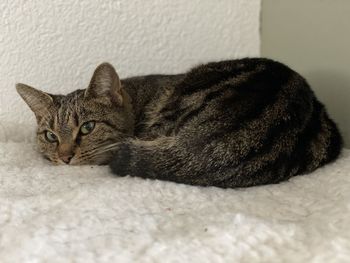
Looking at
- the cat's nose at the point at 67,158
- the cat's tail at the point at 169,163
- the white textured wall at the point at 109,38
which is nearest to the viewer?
the cat's tail at the point at 169,163

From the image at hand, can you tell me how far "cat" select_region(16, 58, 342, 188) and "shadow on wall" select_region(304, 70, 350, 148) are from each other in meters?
0.17

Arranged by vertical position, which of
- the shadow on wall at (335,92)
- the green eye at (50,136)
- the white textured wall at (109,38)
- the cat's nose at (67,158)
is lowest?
the cat's nose at (67,158)

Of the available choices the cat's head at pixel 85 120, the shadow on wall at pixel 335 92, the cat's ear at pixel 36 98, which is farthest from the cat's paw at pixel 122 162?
the shadow on wall at pixel 335 92

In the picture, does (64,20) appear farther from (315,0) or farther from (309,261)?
(309,261)

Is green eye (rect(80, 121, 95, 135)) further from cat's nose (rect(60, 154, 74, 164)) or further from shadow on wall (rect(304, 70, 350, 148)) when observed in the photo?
shadow on wall (rect(304, 70, 350, 148))

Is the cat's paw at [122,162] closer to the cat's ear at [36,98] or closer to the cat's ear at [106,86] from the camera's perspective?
the cat's ear at [106,86]

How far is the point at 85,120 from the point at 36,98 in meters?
0.19

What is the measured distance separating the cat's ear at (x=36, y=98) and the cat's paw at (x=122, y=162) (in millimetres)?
389

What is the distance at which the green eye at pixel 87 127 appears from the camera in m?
1.41

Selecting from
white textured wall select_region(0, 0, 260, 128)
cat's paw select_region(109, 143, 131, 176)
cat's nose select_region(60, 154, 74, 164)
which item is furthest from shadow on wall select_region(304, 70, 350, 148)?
cat's nose select_region(60, 154, 74, 164)

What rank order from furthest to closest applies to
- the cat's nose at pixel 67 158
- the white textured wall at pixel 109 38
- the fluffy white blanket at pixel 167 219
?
the white textured wall at pixel 109 38, the cat's nose at pixel 67 158, the fluffy white blanket at pixel 167 219

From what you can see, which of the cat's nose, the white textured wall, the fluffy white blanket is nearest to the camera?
the fluffy white blanket

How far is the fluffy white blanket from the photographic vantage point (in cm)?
75

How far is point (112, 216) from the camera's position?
918 millimetres
